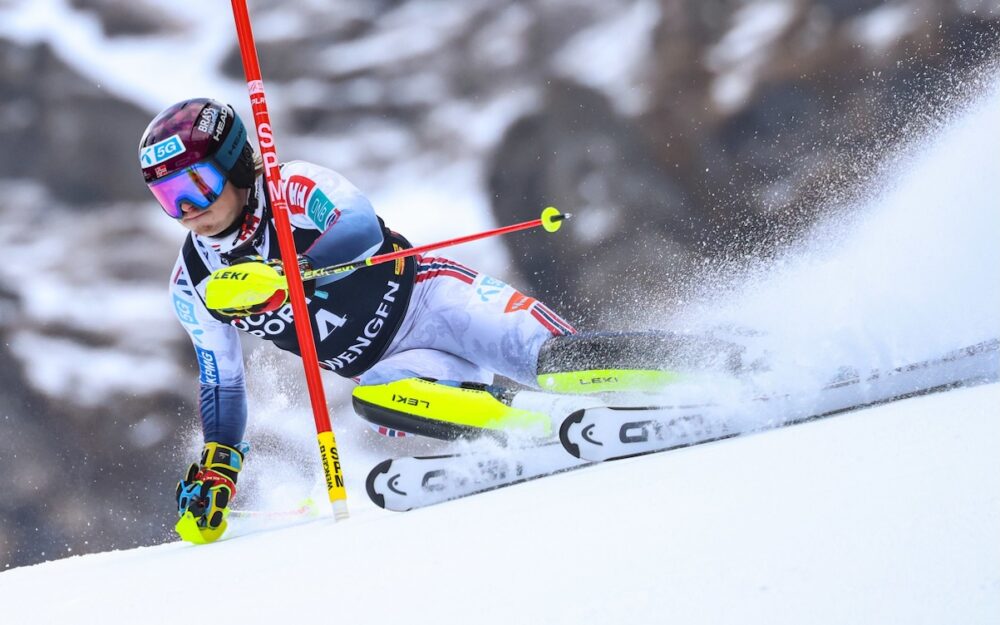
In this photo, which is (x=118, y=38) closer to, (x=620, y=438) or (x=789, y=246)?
(x=789, y=246)

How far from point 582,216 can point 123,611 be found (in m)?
3.59

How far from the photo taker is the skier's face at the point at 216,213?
2330 millimetres

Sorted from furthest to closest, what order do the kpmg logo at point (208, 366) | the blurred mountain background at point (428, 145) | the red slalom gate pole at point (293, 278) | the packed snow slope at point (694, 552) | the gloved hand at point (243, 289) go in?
the blurred mountain background at point (428, 145) → the kpmg logo at point (208, 366) → the red slalom gate pole at point (293, 278) → the gloved hand at point (243, 289) → the packed snow slope at point (694, 552)

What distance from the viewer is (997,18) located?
4.42 m

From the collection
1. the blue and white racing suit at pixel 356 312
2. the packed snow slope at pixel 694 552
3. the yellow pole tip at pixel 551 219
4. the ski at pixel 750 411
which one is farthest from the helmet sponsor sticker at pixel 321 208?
the packed snow slope at pixel 694 552

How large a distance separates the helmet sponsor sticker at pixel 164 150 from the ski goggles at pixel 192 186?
44 mm

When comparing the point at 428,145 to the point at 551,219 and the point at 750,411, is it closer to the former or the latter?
the point at 551,219

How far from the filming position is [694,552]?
0.91 m

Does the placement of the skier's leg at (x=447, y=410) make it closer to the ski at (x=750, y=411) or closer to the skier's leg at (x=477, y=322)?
the ski at (x=750, y=411)

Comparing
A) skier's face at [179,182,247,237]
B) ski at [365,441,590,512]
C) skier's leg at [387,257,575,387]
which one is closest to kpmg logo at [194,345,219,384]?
skier's face at [179,182,247,237]

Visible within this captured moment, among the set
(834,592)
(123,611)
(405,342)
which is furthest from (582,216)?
(834,592)

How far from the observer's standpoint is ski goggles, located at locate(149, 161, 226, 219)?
227 cm

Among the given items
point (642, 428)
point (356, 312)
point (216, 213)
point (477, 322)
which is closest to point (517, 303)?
point (477, 322)

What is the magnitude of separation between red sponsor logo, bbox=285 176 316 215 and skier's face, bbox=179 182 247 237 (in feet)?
0.44
